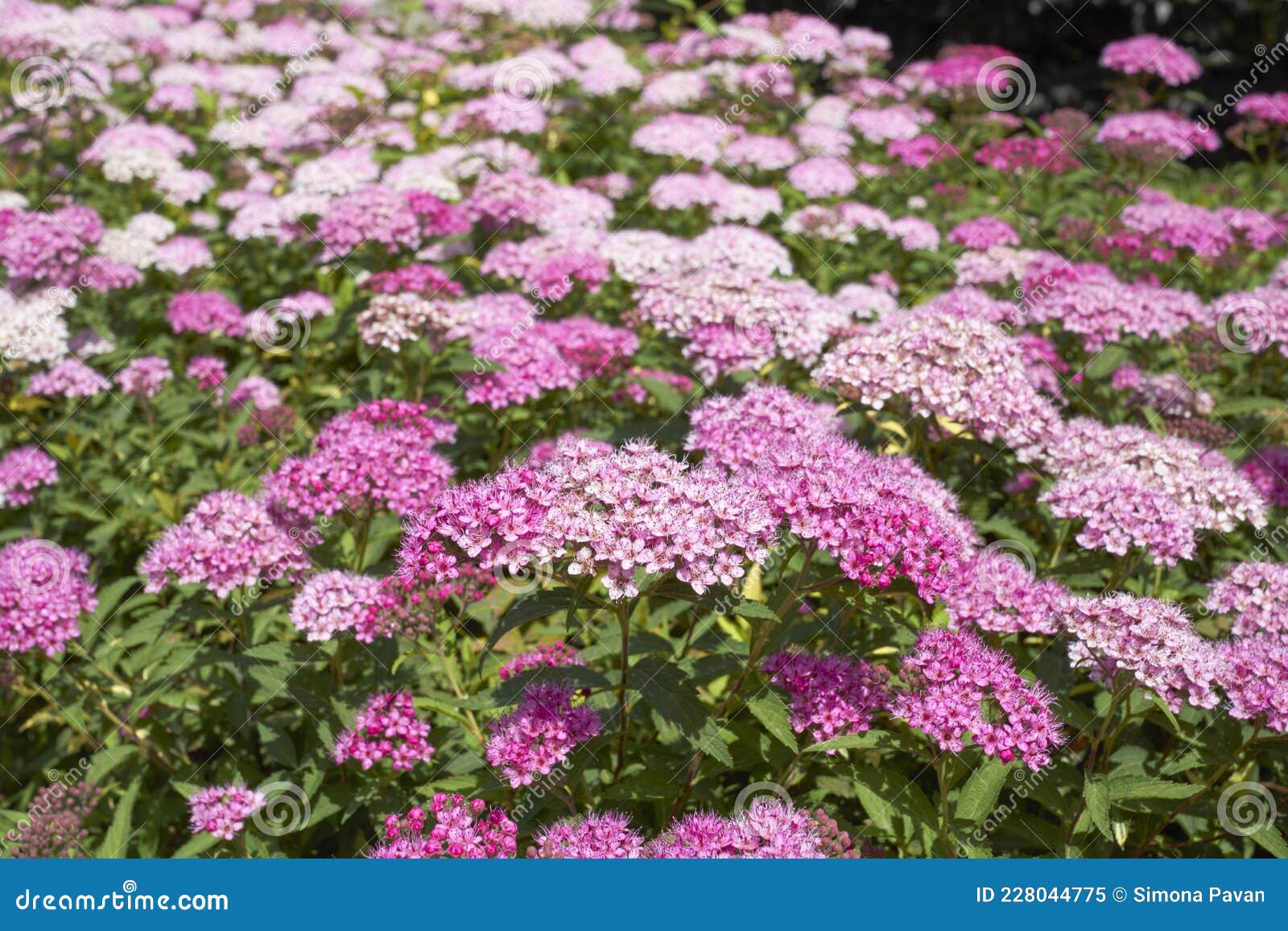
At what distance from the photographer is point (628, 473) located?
3.69 m

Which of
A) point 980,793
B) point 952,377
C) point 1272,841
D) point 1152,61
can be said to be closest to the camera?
point 980,793

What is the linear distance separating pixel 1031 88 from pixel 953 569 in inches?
→ 380

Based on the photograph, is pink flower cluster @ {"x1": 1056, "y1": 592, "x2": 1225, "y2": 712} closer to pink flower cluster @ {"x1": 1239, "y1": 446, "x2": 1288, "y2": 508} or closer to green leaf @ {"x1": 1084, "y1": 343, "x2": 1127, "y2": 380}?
pink flower cluster @ {"x1": 1239, "y1": 446, "x2": 1288, "y2": 508}

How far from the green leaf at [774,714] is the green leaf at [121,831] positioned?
106 inches

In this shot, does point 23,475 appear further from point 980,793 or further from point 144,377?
point 980,793

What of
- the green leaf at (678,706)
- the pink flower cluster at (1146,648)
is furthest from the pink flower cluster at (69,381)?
the pink flower cluster at (1146,648)

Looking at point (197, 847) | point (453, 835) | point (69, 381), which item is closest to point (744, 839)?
point (453, 835)

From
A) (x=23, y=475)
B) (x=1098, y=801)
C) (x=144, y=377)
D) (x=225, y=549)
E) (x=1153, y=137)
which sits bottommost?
(x=23, y=475)

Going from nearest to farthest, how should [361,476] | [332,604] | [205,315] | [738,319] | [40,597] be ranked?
[332,604] < [361,476] < [40,597] < [738,319] < [205,315]

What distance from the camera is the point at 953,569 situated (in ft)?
13.1

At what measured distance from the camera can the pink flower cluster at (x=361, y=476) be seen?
4.62 meters

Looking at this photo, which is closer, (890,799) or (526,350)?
(890,799)

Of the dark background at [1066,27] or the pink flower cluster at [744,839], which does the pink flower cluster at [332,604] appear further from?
the dark background at [1066,27]

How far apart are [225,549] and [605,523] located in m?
1.81
